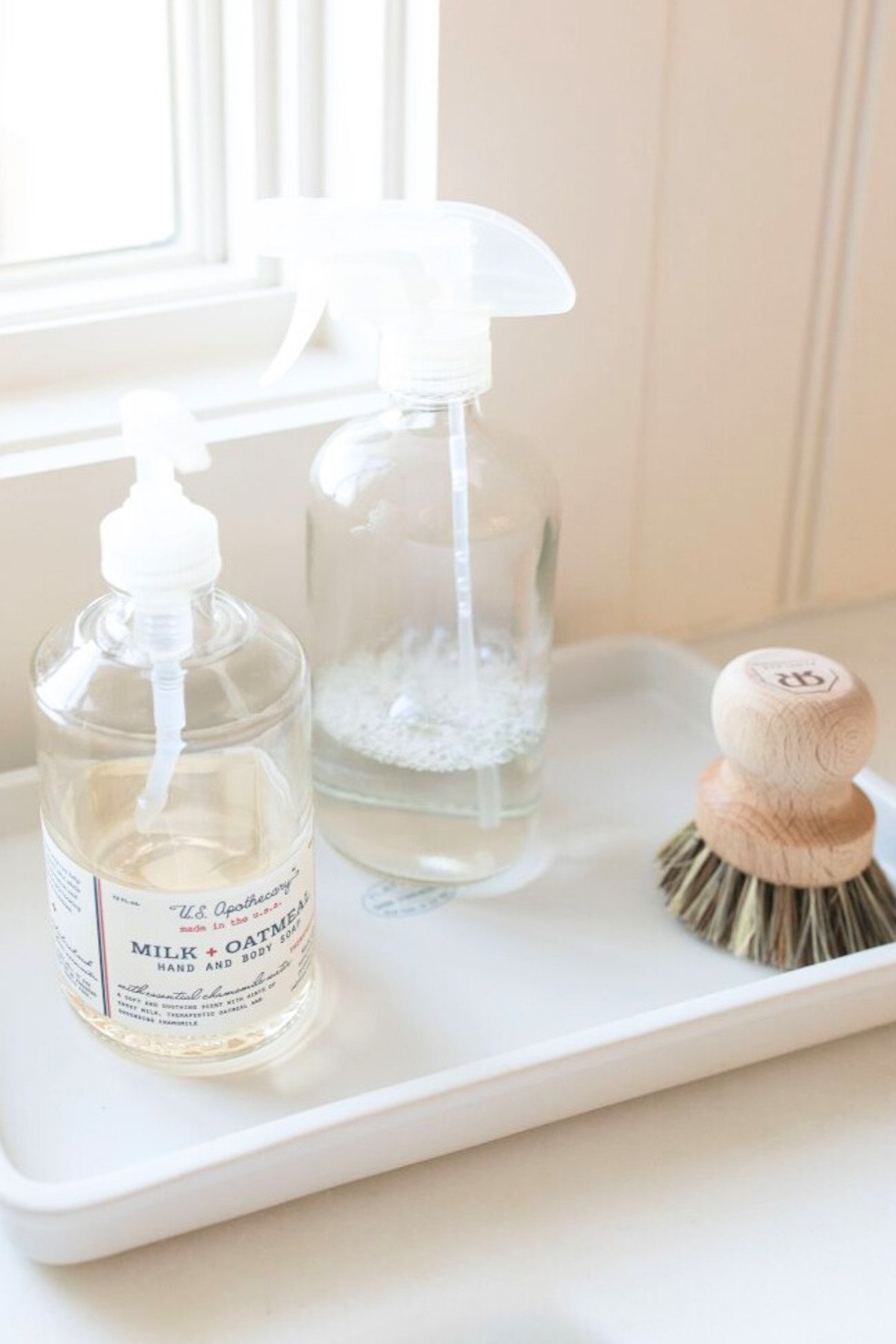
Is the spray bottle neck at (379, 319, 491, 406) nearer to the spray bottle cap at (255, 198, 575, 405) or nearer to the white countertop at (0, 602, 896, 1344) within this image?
the spray bottle cap at (255, 198, 575, 405)

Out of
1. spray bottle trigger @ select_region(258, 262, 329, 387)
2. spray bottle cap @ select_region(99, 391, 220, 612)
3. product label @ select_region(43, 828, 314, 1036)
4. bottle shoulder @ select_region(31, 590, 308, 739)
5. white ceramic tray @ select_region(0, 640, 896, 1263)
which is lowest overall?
white ceramic tray @ select_region(0, 640, 896, 1263)

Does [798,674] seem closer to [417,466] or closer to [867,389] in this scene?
[417,466]

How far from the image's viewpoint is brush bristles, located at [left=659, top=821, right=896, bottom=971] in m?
0.66

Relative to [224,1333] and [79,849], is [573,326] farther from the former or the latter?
[224,1333]

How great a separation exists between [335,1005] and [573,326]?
0.33m

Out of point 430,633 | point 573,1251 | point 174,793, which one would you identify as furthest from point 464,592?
point 573,1251

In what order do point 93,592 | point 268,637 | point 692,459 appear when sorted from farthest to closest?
point 692,459 → point 93,592 → point 268,637

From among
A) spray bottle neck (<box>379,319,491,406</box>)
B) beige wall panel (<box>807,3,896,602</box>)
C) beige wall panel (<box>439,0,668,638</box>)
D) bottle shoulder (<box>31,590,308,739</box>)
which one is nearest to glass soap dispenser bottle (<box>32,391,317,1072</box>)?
bottle shoulder (<box>31,590,308,739</box>)

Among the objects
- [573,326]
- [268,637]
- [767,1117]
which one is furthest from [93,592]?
[767,1117]

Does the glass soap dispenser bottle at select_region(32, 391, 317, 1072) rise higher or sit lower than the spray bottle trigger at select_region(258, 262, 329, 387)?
lower

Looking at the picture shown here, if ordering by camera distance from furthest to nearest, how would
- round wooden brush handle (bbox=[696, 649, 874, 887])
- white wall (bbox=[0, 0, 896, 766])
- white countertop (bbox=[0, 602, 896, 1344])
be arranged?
1. white wall (bbox=[0, 0, 896, 766])
2. round wooden brush handle (bbox=[696, 649, 874, 887])
3. white countertop (bbox=[0, 602, 896, 1344])

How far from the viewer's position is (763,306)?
32.7 inches

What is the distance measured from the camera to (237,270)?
839 millimetres

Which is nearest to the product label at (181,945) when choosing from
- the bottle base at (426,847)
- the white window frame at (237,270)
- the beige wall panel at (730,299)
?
the bottle base at (426,847)
